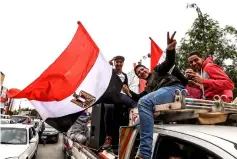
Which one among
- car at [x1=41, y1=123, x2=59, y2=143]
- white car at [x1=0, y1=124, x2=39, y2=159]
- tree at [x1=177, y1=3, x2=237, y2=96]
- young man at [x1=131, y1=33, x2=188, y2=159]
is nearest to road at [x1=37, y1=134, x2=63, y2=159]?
car at [x1=41, y1=123, x2=59, y2=143]

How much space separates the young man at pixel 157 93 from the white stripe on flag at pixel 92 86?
4.48ft

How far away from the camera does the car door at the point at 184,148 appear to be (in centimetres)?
195

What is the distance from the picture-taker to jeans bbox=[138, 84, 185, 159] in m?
2.78

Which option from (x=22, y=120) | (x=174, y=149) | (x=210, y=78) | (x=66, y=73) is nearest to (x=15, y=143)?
(x=66, y=73)

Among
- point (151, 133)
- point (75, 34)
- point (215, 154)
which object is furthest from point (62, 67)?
point (215, 154)

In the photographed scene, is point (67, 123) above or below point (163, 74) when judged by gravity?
below

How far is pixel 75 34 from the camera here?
18.6ft

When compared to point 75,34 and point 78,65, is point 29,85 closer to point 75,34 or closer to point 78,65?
point 78,65

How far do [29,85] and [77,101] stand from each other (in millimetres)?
802

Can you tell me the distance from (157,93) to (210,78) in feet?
3.40

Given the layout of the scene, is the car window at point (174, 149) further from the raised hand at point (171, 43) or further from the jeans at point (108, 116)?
the jeans at point (108, 116)

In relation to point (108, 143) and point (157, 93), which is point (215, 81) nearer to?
point (157, 93)

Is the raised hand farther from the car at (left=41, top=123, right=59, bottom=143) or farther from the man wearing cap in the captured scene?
the car at (left=41, top=123, right=59, bottom=143)

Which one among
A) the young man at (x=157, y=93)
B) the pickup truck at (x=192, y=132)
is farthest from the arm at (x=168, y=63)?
the pickup truck at (x=192, y=132)
